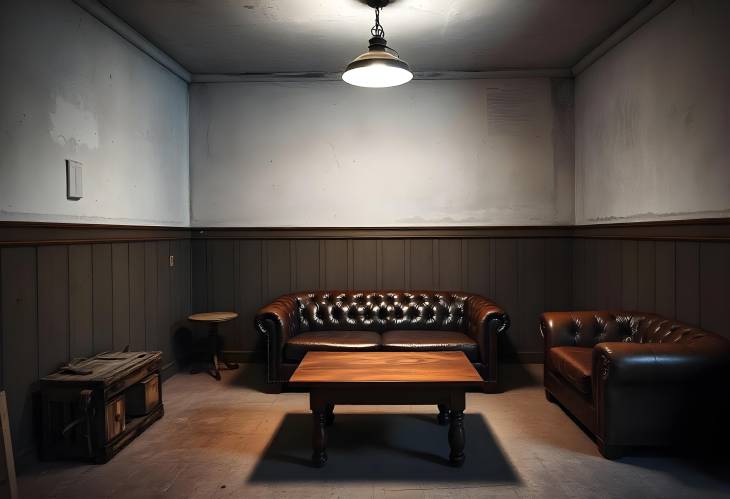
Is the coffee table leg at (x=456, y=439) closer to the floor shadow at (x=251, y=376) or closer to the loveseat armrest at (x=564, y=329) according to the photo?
the loveseat armrest at (x=564, y=329)

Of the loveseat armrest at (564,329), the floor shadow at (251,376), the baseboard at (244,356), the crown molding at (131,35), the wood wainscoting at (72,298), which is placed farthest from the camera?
the baseboard at (244,356)

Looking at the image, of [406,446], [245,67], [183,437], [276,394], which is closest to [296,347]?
[276,394]

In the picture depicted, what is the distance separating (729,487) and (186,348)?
15.6 feet

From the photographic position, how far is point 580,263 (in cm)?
538

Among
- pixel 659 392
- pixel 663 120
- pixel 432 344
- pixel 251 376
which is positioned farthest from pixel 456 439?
pixel 663 120

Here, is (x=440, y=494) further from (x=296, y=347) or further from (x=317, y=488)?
(x=296, y=347)

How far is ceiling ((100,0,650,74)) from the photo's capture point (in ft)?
12.9

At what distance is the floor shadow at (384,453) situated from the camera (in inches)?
115

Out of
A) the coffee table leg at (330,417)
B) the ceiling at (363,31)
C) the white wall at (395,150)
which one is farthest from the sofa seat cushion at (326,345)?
the ceiling at (363,31)

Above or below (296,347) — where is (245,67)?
above

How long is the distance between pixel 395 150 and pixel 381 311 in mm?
1771

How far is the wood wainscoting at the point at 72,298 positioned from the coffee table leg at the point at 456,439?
2557 mm

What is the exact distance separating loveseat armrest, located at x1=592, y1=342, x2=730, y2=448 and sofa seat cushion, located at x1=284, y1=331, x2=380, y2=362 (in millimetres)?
1959

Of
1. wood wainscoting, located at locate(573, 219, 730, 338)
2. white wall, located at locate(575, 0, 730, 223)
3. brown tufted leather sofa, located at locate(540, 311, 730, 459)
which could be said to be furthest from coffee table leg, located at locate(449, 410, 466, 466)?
white wall, located at locate(575, 0, 730, 223)
